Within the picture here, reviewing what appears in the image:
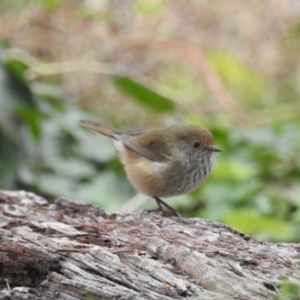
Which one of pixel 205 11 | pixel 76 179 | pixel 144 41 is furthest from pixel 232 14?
pixel 76 179

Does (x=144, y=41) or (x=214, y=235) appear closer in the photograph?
(x=214, y=235)

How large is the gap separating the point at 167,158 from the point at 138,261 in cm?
181

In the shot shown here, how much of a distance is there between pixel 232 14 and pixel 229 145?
2.70 meters

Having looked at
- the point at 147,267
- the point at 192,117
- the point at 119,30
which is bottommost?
the point at 147,267

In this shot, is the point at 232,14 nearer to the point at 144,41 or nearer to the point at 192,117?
the point at 144,41

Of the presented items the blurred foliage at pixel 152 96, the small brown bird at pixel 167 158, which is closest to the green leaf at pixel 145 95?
the blurred foliage at pixel 152 96

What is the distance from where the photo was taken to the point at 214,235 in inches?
120

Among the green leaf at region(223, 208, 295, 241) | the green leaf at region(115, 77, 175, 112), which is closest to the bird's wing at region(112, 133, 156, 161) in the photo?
the green leaf at region(223, 208, 295, 241)

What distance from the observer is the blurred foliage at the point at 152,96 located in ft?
18.2

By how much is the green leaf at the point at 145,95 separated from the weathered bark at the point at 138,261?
136 inches

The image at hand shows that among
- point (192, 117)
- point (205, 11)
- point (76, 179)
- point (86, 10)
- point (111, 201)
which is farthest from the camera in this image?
point (205, 11)

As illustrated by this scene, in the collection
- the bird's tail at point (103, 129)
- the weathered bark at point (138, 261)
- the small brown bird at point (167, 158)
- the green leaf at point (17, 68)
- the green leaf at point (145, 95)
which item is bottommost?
the weathered bark at point (138, 261)

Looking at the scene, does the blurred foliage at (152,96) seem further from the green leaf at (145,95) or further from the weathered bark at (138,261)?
the weathered bark at (138,261)

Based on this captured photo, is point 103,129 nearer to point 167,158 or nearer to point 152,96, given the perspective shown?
point 167,158
